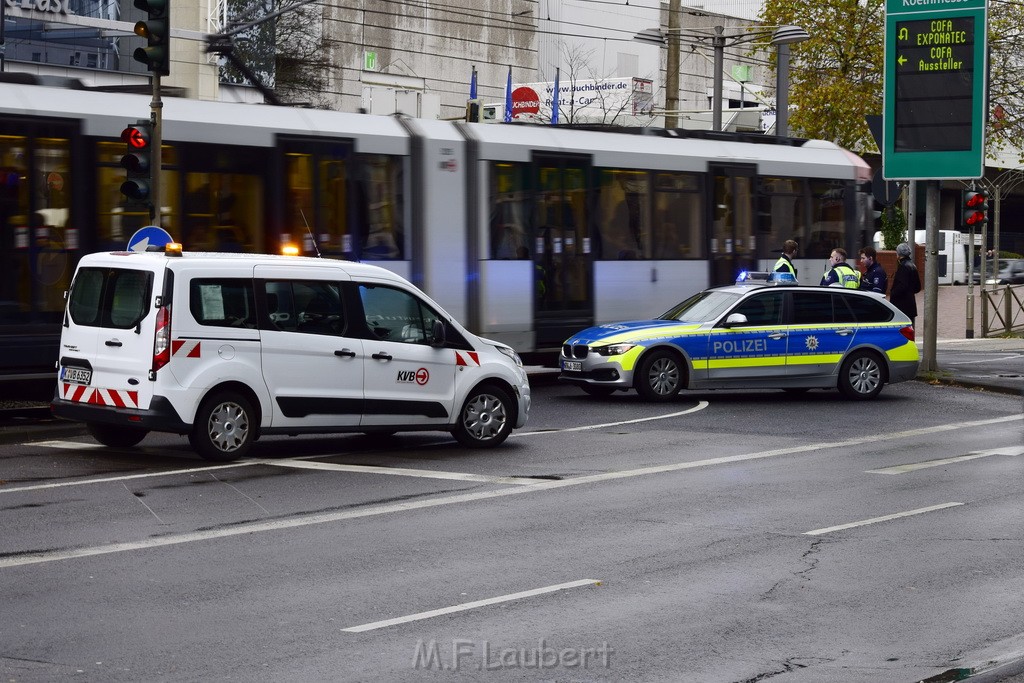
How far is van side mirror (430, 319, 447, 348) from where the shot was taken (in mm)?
13805

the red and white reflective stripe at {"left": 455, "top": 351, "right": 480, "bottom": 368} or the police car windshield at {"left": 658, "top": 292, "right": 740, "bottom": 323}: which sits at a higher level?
the police car windshield at {"left": 658, "top": 292, "right": 740, "bottom": 323}

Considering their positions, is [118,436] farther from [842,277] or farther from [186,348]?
[842,277]

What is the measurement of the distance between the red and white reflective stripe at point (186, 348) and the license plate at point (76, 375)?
935 mm

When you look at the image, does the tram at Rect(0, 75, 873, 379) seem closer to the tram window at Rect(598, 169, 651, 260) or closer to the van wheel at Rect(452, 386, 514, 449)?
the tram window at Rect(598, 169, 651, 260)

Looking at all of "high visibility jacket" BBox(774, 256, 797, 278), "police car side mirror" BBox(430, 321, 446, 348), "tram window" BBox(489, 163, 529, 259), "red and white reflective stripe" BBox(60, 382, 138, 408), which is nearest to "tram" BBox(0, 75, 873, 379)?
"tram window" BBox(489, 163, 529, 259)

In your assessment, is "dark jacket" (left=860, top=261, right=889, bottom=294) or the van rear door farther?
"dark jacket" (left=860, top=261, right=889, bottom=294)

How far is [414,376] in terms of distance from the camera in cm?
1370

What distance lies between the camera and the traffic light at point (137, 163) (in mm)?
16375

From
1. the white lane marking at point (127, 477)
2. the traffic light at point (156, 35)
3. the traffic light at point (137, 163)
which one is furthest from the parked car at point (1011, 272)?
the white lane marking at point (127, 477)

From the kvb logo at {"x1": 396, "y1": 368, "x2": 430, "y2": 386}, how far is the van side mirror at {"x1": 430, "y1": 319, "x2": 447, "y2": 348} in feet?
0.92

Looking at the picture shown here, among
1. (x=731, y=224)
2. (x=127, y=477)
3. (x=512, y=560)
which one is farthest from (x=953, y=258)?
(x=512, y=560)

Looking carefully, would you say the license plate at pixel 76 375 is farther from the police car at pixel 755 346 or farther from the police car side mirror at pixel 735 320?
the police car side mirror at pixel 735 320

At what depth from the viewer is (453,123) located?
811 inches

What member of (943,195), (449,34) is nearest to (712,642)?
(449,34)
